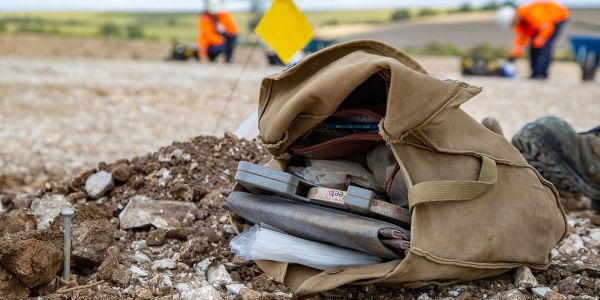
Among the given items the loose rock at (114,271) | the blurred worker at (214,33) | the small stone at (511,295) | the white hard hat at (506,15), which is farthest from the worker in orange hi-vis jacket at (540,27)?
the loose rock at (114,271)

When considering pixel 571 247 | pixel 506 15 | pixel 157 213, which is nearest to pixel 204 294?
pixel 157 213

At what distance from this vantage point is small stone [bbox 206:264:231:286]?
8.52 feet

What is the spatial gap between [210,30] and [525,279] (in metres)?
A: 14.2

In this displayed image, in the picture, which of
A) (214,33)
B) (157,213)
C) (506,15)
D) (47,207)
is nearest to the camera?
(157,213)

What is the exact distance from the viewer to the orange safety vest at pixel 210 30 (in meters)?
16.1

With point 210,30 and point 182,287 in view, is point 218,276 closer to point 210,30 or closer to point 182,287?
point 182,287

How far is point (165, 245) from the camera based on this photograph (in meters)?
2.93

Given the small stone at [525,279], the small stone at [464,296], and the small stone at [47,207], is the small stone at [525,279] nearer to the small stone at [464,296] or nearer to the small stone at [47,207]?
the small stone at [464,296]

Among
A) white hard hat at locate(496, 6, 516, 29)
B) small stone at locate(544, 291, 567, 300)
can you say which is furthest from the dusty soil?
white hard hat at locate(496, 6, 516, 29)

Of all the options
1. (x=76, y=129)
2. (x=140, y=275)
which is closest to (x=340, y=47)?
(x=140, y=275)

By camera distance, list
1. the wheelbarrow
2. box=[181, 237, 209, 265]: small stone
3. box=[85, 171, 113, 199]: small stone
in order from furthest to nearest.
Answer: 1. the wheelbarrow
2. box=[85, 171, 113, 199]: small stone
3. box=[181, 237, 209, 265]: small stone

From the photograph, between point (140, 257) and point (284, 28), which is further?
point (284, 28)

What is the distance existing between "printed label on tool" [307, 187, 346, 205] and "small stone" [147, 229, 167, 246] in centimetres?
68

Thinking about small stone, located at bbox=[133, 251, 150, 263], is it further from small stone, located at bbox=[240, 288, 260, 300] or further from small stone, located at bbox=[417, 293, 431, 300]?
small stone, located at bbox=[417, 293, 431, 300]
